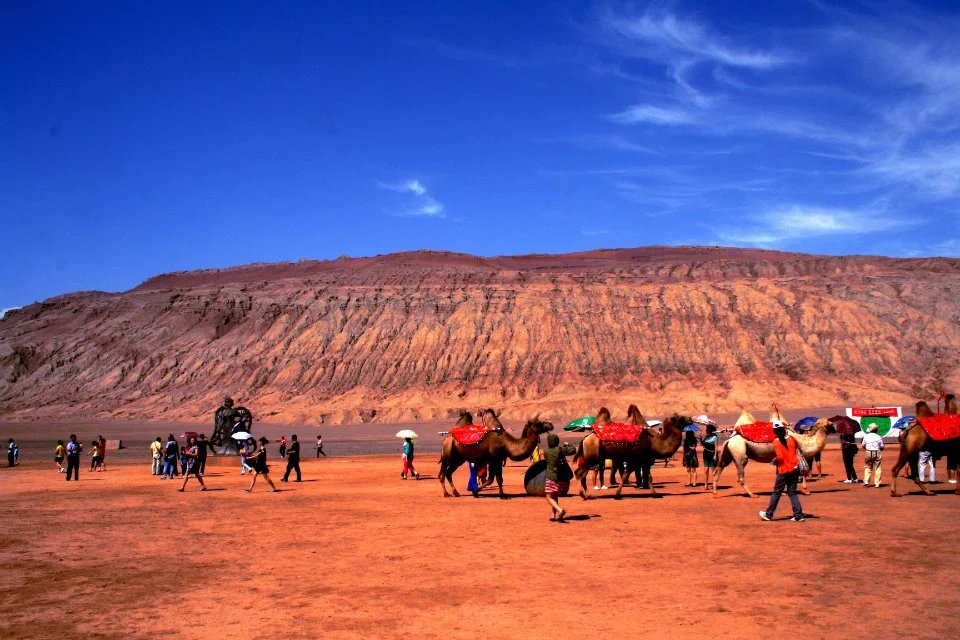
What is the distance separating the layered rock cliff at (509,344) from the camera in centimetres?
7656

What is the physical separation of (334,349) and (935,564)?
3118 inches

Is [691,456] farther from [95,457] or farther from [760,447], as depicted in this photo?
[95,457]

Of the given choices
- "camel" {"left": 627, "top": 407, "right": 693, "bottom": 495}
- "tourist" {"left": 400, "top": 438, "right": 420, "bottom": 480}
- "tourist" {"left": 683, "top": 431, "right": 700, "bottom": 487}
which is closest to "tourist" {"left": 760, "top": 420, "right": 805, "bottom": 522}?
"camel" {"left": 627, "top": 407, "right": 693, "bottom": 495}

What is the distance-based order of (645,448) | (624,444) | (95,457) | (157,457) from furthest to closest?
(95,457), (157,457), (645,448), (624,444)

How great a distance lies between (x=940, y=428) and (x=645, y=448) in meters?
7.05

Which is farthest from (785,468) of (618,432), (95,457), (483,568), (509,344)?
(509,344)

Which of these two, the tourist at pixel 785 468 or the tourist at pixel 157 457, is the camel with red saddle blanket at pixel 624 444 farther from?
the tourist at pixel 157 457

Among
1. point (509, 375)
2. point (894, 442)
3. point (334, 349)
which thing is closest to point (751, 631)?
point (894, 442)

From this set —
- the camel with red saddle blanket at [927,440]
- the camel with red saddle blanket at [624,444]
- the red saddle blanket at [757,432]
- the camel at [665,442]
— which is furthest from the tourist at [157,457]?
the camel with red saddle blanket at [927,440]

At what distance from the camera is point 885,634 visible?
333 inches

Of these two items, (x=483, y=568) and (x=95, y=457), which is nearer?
(x=483, y=568)

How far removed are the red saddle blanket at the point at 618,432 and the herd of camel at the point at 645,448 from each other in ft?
0.36

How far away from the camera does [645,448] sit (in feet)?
70.9

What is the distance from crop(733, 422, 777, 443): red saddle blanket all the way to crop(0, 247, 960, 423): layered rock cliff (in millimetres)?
48607
